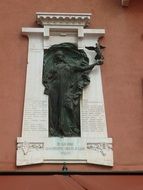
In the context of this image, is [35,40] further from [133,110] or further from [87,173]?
[87,173]

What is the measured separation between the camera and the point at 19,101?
812 centimetres

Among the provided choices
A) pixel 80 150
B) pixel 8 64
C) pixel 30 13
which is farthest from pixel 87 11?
pixel 80 150

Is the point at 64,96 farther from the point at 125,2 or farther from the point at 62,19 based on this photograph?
the point at 125,2

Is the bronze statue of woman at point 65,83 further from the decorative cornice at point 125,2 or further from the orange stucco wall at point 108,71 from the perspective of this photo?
the decorative cornice at point 125,2

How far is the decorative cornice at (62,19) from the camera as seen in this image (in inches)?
332

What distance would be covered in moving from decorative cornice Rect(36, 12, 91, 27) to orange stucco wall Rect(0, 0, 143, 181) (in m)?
0.20

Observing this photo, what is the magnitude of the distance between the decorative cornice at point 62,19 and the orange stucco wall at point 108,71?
20 centimetres

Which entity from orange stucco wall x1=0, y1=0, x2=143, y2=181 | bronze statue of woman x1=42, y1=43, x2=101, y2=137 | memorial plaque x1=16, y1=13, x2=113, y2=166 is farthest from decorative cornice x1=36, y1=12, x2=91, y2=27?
bronze statue of woman x1=42, y1=43, x2=101, y2=137

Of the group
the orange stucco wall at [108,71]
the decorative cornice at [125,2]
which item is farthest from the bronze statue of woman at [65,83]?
the decorative cornice at [125,2]

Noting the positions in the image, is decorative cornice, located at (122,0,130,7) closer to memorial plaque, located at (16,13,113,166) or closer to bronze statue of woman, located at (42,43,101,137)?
memorial plaque, located at (16,13,113,166)

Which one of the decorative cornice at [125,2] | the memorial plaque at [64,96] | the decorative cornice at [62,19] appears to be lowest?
the memorial plaque at [64,96]

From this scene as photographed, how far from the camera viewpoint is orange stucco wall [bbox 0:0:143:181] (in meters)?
7.97
